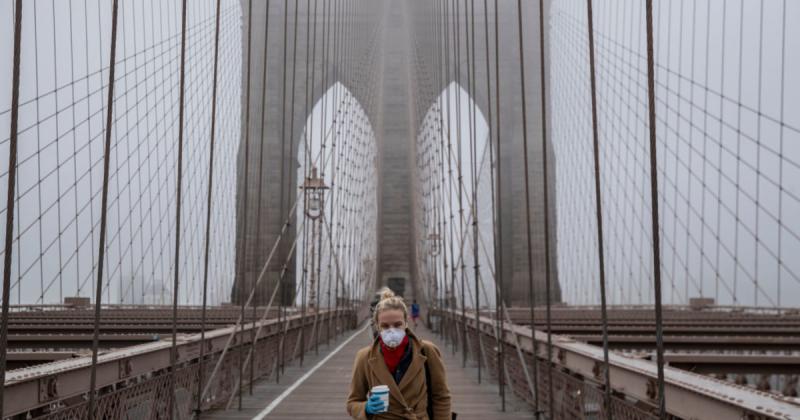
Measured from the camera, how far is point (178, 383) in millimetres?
5969

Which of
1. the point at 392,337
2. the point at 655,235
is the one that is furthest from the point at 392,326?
the point at 655,235

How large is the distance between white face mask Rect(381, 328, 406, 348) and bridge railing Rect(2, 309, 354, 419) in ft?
5.37

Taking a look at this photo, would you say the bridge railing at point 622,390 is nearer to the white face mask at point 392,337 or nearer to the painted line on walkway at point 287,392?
the white face mask at point 392,337

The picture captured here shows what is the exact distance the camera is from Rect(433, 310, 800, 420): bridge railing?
8.65ft

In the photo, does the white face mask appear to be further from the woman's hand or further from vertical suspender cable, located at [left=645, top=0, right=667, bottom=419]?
vertical suspender cable, located at [left=645, top=0, right=667, bottom=419]

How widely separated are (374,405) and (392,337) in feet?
0.76

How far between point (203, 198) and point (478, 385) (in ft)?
52.6

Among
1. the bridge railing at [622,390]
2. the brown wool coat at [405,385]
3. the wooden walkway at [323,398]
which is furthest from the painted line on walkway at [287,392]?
the brown wool coat at [405,385]

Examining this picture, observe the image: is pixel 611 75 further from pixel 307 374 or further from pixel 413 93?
pixel 307 374

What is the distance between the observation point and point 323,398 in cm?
782

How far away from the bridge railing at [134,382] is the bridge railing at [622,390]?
2401 millimetres

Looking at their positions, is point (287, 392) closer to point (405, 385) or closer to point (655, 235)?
point (405, 385)

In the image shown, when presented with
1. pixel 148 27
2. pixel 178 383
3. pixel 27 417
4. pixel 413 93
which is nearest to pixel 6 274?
pixel 27 417

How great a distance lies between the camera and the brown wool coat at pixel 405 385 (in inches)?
106
